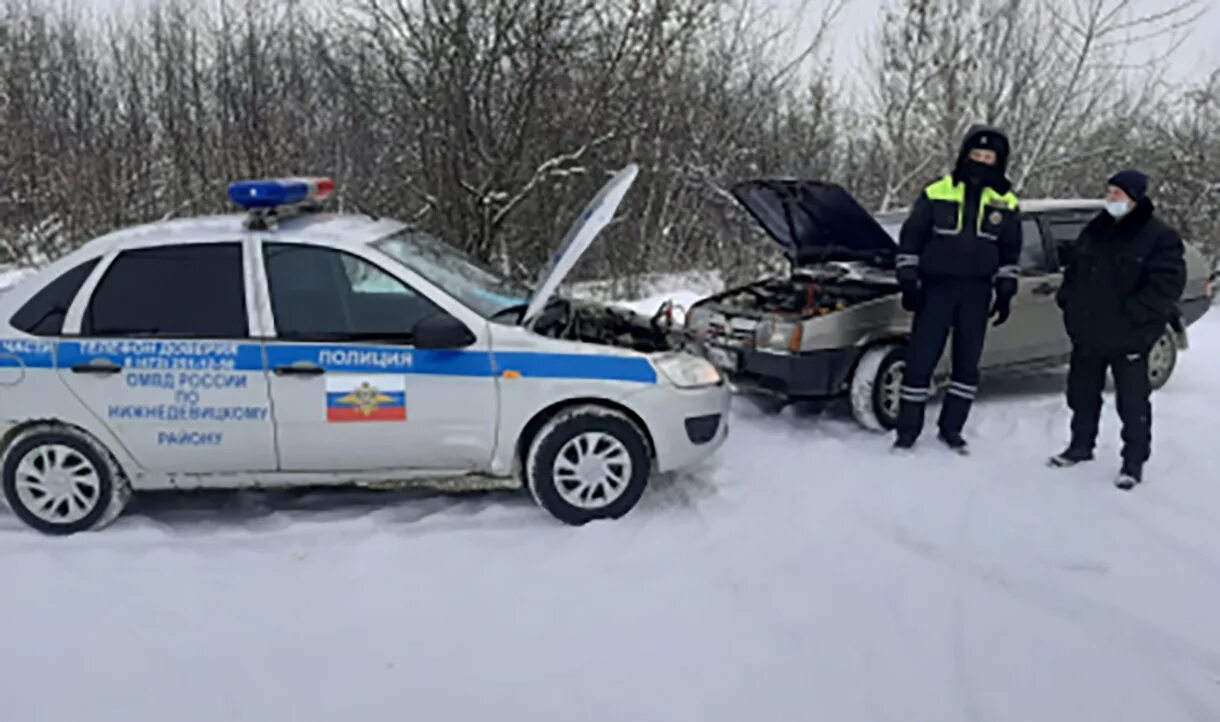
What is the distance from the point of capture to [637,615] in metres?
3.37

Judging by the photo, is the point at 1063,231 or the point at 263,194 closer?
the point at 263,194

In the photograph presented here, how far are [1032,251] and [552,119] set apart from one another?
233 inches

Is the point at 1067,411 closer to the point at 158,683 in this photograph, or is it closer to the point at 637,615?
the point at 637,615

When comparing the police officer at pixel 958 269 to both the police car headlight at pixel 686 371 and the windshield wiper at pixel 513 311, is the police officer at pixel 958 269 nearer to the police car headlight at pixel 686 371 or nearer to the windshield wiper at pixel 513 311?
the police car headlight at pixel 686 371

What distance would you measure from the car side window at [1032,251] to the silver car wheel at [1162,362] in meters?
1.16

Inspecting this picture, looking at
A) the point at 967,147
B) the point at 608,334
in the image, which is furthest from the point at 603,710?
the point at 967,147

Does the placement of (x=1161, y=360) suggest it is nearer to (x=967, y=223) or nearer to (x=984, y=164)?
(x=967, y=223)

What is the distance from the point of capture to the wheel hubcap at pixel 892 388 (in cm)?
569

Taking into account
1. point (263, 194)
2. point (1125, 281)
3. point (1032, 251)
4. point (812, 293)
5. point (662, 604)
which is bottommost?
point (662, 604)

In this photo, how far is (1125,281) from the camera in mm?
4539

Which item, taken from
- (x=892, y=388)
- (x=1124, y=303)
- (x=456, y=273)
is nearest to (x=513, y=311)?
(x=456, y=273)

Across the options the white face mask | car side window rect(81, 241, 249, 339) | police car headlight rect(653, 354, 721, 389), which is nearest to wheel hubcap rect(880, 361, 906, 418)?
the white face mask

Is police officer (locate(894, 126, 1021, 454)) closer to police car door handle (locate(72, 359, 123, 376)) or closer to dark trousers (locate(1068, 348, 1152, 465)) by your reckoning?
dark trousers (locate(1068, 348, 1152, 465))

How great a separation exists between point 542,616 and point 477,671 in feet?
1.38
